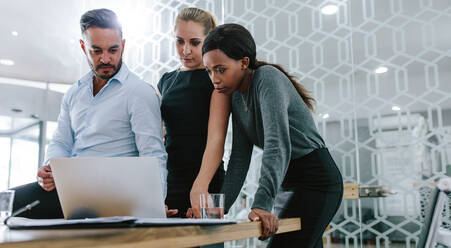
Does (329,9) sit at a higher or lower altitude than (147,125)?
higher

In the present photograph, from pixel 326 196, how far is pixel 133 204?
0.66m

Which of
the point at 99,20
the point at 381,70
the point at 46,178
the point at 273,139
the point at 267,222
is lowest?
the point at 267,222

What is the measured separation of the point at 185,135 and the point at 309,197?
0.58 metres

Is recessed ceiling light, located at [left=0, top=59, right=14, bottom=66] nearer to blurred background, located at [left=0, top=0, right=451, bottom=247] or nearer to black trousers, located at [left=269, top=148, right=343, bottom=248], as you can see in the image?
blurred background, located at [left=0, top=0, right=451, bottom=247]

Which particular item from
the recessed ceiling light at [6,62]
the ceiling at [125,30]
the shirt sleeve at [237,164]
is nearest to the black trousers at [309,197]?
the shirt sleeve at [237,164]

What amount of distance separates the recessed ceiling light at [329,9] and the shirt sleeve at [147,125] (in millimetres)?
1722

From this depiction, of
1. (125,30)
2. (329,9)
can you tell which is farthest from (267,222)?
(125,30)

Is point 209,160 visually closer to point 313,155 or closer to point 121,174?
point 313,155

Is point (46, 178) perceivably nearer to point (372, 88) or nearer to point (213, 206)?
point (213, 206)

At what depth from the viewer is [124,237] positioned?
57 cm

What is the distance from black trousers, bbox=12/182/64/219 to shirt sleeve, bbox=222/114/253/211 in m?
0.55

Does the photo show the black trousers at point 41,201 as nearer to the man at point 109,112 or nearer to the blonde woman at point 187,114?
the man at point 109,112

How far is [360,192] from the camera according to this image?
2.46m

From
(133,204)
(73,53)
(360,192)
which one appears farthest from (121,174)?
(73,53)
